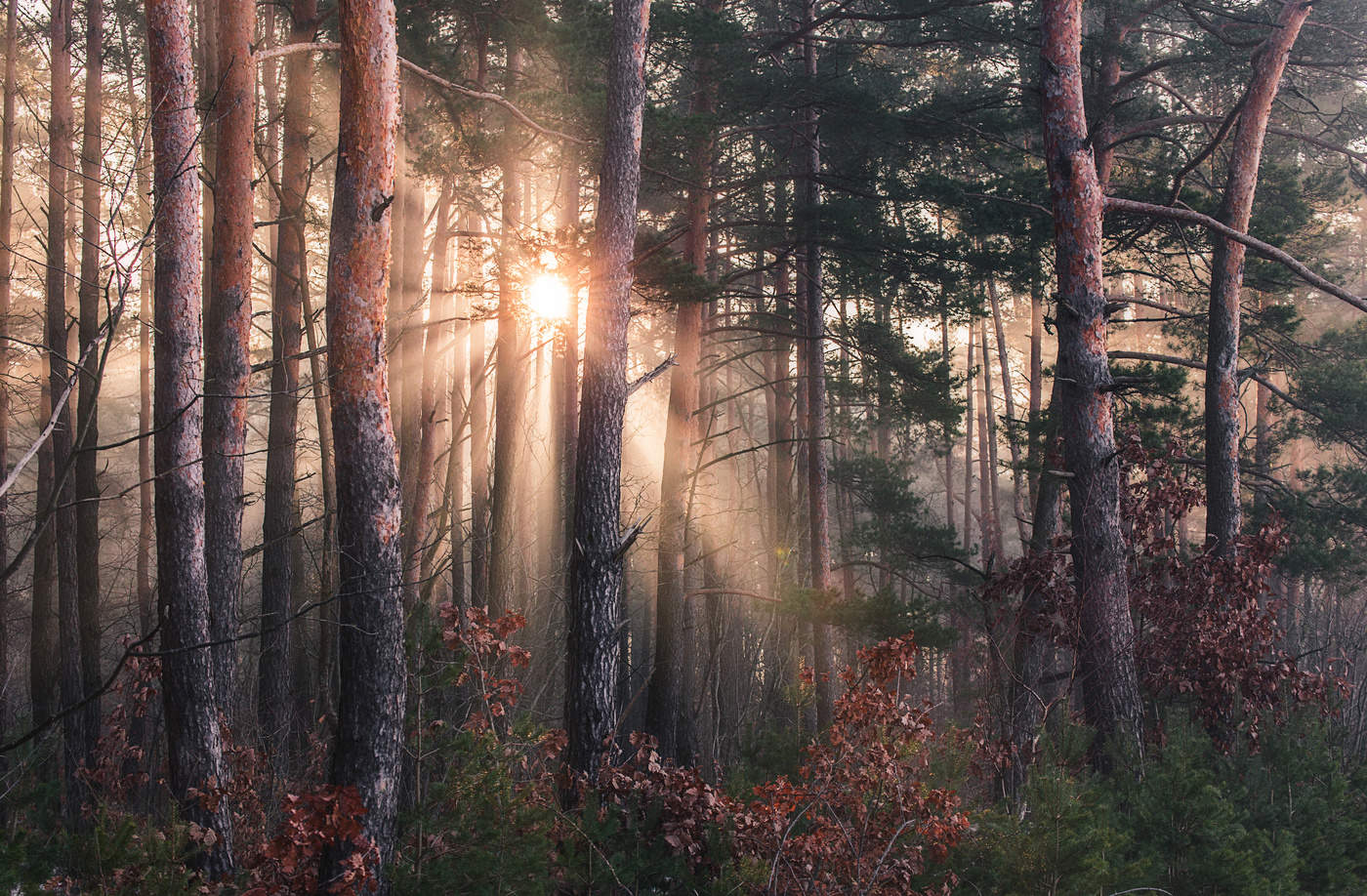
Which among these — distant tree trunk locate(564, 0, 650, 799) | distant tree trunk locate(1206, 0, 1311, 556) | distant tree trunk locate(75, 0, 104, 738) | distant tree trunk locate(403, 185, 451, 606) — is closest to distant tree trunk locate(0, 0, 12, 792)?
distant tree trunk locate(75, 0, 104, 738)

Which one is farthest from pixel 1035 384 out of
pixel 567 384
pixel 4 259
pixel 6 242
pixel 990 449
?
pixel 4 259

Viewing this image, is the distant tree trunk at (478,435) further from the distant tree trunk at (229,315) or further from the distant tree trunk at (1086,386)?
the distant tree trunk at (1086,386)

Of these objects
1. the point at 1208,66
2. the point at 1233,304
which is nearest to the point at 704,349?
the point at 1208,66

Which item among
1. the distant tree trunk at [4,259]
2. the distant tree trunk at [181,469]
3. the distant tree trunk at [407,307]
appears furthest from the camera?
the distant tree trunk at [407,307]

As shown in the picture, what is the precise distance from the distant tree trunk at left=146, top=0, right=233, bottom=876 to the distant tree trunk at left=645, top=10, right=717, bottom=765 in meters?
5.54

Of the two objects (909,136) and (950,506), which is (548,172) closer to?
(909,136)

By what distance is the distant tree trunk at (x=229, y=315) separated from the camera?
7492 millimetres

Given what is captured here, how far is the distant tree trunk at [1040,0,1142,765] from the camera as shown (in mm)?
7785

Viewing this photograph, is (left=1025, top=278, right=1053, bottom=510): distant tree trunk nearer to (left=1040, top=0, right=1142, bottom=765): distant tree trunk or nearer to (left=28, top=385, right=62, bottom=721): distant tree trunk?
(left=1040, top=0, right=1142, bottom=765): distant tree trunk

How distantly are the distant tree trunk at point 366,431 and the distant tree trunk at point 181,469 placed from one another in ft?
4.88

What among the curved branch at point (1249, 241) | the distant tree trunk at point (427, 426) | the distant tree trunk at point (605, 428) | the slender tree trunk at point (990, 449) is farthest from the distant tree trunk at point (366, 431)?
the slender tree trunk at point (990, 449)

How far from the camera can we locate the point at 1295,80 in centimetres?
1730

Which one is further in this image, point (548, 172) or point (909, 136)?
point (548, 172)

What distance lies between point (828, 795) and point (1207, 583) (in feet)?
16.7
